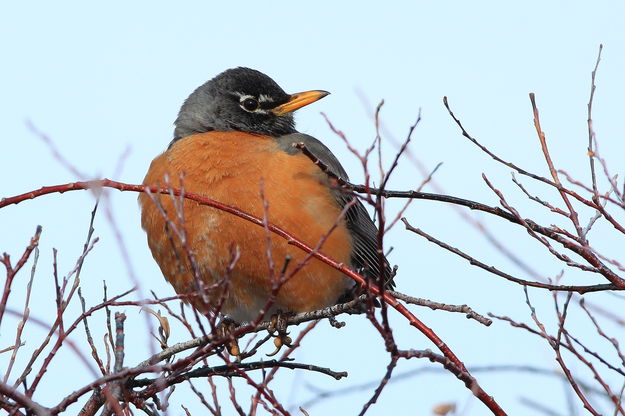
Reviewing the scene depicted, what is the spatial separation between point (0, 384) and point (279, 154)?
3.77 meters

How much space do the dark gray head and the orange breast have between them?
78cm

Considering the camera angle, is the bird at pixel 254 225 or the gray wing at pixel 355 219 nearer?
the bird at pixel 254 225

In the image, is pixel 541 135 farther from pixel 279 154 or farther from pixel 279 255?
pixel 279 154

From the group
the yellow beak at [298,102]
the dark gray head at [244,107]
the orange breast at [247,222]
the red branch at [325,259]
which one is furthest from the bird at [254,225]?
the red branch at [325,259]

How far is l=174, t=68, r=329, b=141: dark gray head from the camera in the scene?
24.3 feet

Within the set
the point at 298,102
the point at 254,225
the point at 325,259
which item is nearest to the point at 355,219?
the point at 298,102

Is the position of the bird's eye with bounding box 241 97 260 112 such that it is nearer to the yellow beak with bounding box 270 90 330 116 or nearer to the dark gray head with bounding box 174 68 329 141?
the dark gray head with bounding box 174 68 329 141

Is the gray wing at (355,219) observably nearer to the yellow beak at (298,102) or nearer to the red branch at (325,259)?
the yellow beak at (298,102)

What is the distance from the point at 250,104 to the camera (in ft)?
24.9

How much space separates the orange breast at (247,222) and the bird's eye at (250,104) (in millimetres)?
976

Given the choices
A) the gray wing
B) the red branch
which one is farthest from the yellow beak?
the red branch

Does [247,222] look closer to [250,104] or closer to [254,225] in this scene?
[254,225]

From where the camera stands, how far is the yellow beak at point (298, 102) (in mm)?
7496

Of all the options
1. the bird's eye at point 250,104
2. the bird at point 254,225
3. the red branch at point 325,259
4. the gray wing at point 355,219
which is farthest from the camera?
the bird's eye at point 250,104
